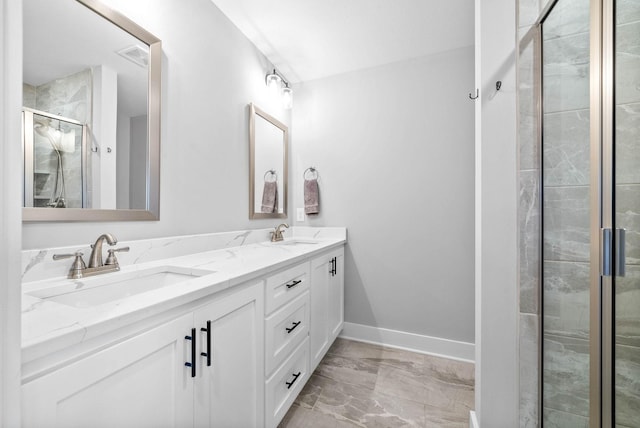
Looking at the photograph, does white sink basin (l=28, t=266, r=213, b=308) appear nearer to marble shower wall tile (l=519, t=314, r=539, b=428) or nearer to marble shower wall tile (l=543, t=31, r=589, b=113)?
marble shower wall tile (l=519, t=314, r=539, b=428)

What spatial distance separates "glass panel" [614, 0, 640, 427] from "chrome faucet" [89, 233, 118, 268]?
1.63m

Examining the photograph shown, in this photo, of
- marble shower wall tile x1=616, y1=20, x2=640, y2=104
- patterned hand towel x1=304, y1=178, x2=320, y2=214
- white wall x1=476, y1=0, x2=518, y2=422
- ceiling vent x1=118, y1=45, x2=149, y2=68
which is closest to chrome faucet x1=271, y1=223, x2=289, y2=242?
patterned hand towel x1=304, y1=178, x2=320, y2=214

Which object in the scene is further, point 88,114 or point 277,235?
point 277,235

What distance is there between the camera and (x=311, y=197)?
2408 mm

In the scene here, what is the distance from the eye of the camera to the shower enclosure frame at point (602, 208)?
77cm

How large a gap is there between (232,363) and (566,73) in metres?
1.56

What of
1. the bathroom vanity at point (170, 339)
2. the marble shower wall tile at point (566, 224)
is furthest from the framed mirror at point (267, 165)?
the marble shower wall tile at point (566, 224)

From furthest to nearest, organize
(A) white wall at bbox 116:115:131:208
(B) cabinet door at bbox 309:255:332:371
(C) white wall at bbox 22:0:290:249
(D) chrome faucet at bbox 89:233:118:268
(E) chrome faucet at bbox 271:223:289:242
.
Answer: (E) chrome faucet at bbox 271:223:289:242, (B) cabinet door at bbox 309:255:332:371, (C) white wall at bbox 22:0:290:249, (A) white wall at bbox 116:115:131:208, (D) chrome faucet at bbox 89:233:118:268

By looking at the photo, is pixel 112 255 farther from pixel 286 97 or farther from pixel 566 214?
pixel 286 97

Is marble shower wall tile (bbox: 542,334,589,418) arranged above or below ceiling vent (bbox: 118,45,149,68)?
below

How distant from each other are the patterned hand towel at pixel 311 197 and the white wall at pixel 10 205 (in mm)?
2033

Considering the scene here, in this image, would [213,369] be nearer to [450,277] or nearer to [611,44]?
[611,44]

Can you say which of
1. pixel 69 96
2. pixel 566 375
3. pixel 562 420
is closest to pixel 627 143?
pixel 566 375

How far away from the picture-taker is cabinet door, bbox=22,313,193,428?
0.50 m
